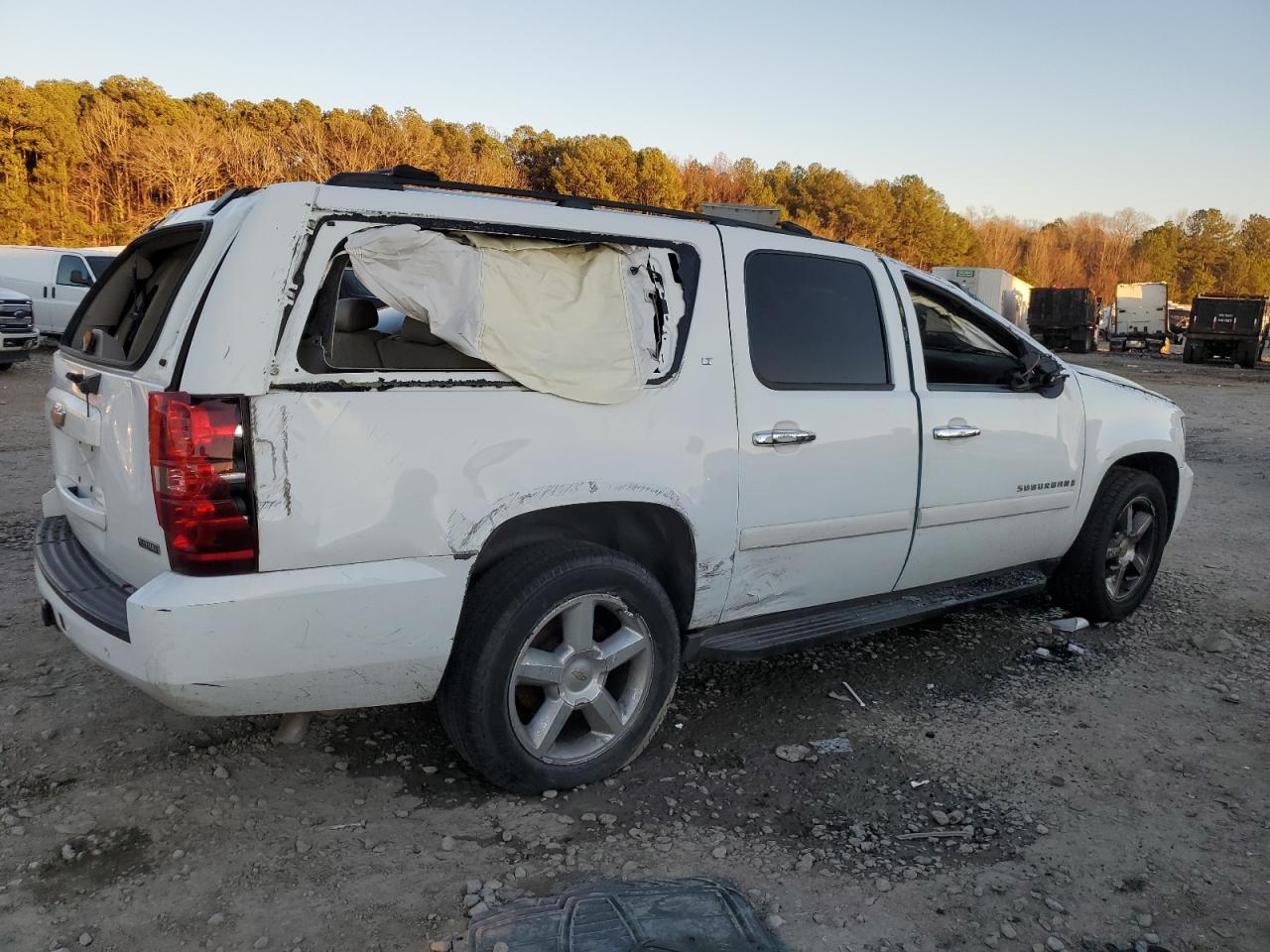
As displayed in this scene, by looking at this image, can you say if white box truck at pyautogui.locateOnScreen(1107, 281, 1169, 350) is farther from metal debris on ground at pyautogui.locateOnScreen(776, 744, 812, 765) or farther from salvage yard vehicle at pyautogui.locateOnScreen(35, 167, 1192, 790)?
metal debris on ground at pyautogui.locateOnScreen(776, 744, 812, 765)

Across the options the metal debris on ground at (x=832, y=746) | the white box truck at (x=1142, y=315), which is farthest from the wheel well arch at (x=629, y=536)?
the white box truck at (x=1142, y=315)

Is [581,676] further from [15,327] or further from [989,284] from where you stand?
[989,284]

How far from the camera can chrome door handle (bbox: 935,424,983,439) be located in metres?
3.97

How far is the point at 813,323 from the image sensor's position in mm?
3727

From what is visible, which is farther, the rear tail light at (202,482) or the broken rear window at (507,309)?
the broken rear window at (507,309)

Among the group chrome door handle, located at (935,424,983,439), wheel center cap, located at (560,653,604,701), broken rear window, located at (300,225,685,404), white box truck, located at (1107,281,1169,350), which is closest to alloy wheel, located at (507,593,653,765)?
wheel center cap, located at (560,653,604,701)

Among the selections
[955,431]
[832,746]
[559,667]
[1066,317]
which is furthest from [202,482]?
[1066,317]

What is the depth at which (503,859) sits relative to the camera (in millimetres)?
2812

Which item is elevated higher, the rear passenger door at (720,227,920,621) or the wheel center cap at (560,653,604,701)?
the rear passenger door at (720,227,920,621)

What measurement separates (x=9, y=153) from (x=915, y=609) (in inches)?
1533

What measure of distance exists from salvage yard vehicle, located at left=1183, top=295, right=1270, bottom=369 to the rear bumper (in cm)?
3405

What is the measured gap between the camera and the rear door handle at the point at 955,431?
3.97m

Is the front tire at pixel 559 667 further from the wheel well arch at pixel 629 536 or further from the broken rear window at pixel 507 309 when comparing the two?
the broken rear window at pixel 507 309

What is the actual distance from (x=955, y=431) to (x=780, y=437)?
1002 millimetres
